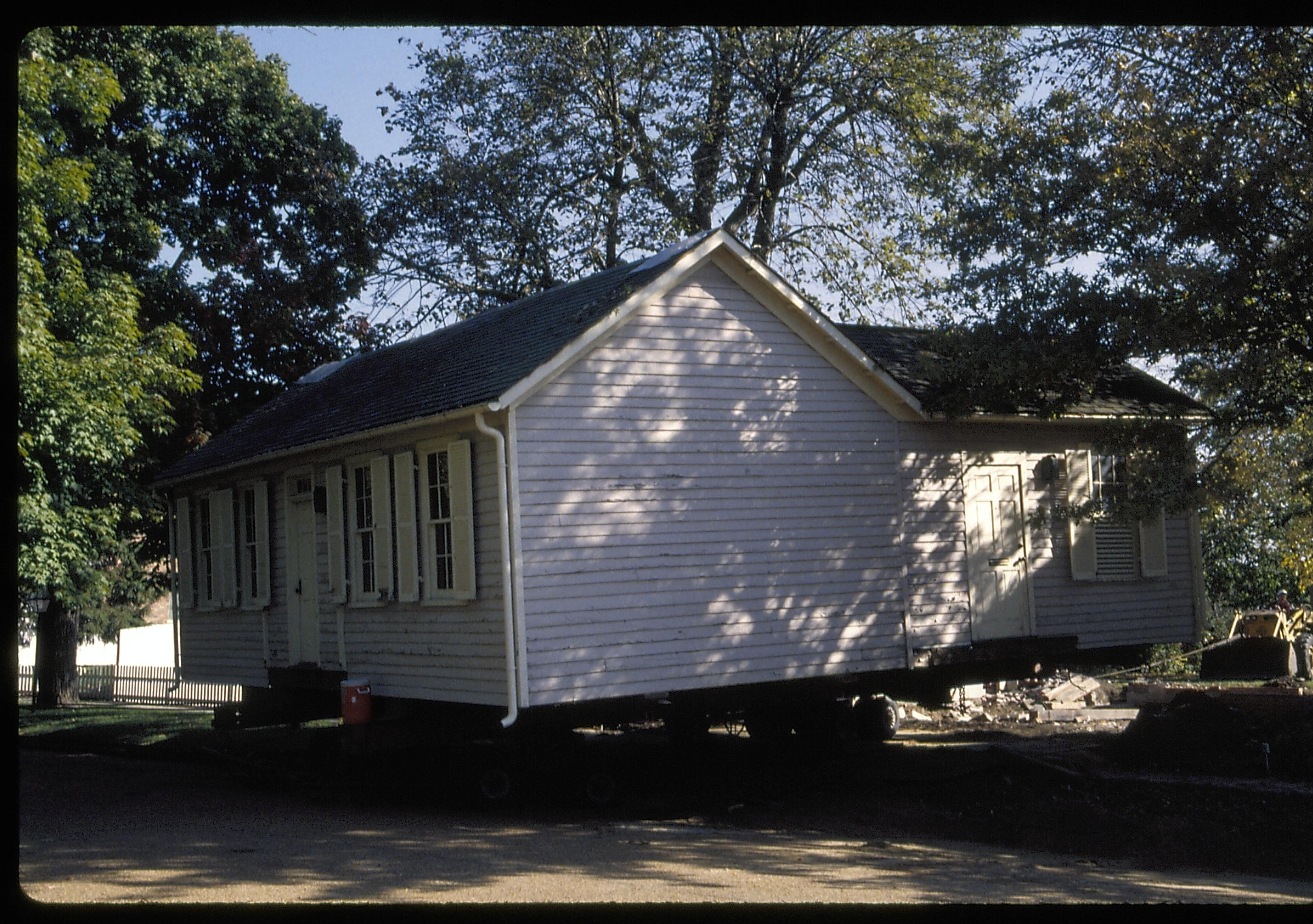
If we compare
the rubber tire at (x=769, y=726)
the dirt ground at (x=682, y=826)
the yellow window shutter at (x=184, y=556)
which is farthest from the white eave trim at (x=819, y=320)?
the yellow window shutter at (x=184, y=556)

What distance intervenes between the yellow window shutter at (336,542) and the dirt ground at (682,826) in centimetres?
192

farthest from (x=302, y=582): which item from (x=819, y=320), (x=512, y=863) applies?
(x=819, y=320)

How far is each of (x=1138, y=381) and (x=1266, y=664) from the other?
9.67 metres

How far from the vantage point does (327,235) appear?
94.0ft

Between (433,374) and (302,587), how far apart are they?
3.60 metres

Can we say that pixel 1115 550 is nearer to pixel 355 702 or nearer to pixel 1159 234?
pixel 1159 234

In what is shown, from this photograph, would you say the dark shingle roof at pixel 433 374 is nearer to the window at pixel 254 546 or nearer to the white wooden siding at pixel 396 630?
the white wooden siding at pixel 396 630

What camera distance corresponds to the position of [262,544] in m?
17.8

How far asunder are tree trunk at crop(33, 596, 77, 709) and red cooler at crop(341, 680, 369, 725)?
15.7m

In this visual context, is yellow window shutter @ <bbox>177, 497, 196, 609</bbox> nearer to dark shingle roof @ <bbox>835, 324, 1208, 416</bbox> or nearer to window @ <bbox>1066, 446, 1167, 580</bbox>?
dark shingle roof @ <bbox>835, 324, 1208, 416</bbox>

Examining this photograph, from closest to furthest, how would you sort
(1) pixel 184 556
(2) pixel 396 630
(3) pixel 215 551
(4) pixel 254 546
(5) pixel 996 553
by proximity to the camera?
1. (2) pixel 396 630
2. (5) pixel 996 553
3. (4) pixel 254 546
4. (3) pixel 215 551
5. (1) pixel 184 556

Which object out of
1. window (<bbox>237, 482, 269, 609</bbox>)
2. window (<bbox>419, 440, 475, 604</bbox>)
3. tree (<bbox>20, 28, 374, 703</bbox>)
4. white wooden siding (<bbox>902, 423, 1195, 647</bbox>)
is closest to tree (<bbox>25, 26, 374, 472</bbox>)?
tree (<bbox>20, 28, 374, 703</bbox>)

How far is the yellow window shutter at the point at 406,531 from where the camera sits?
1427 cm

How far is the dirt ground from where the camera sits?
31.1ft
